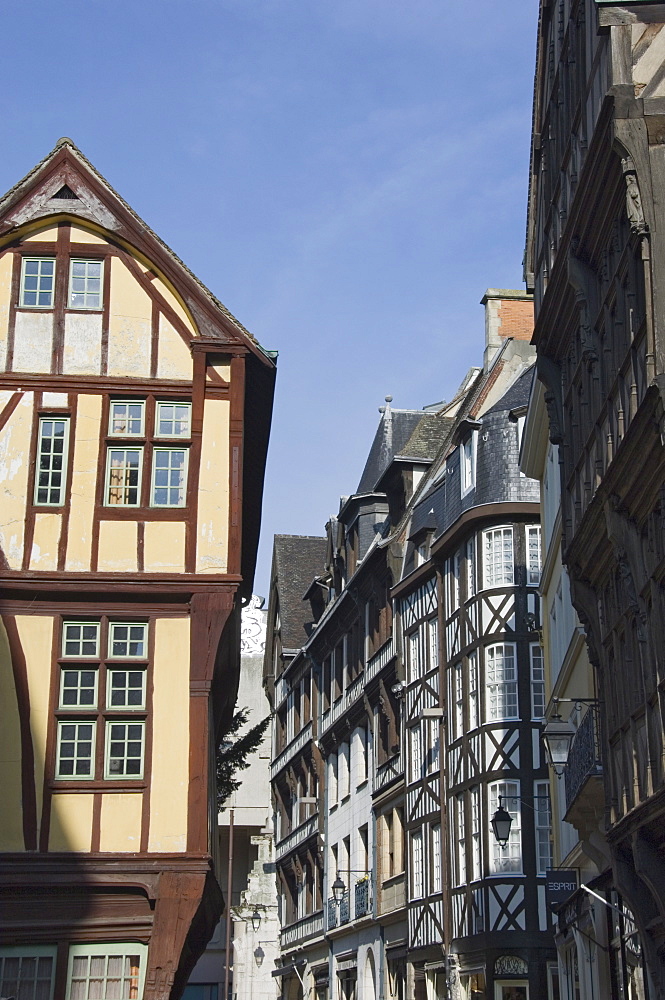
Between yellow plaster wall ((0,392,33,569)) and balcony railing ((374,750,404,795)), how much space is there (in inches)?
714

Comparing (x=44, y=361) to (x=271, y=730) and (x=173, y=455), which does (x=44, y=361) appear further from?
(x=271, y=730)

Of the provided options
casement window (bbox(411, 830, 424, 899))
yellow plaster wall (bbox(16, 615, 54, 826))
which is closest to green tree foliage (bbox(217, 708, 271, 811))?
casement window (bbox(411, 830, 424, 899))

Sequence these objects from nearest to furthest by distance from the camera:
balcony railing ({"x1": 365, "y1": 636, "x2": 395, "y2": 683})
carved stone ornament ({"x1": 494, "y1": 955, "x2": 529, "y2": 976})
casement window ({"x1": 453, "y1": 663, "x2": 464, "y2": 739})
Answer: carved stone ornament ({"x1": 494, "y1": 955, "x2": 529, "y2": 976}) → casement window ({"x1": 453, "y1": 663, "x2": 464, "y2": 739}) → balcony railing ({"x1": 365, "y1": 636, "x2": 395, "y2": 683})

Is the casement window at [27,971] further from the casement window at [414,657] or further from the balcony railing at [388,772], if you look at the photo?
the balcony railing at [388,772]

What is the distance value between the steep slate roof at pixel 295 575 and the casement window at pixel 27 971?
109ft

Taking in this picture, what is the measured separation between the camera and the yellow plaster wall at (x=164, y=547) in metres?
16.0

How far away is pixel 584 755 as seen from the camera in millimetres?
17031

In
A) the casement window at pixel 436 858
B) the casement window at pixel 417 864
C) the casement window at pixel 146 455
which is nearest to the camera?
the casement window at pixel 146 455

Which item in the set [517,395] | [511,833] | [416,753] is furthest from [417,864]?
[517,395]

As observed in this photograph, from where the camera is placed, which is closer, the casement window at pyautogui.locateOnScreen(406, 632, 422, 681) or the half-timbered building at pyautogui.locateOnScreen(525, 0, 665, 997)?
the half-timbered building at pyautogui.locateOnScreen(525, 0, 665, 997)

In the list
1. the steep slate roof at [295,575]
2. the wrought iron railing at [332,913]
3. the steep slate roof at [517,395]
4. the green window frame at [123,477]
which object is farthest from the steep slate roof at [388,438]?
the green window frame at [123,477]

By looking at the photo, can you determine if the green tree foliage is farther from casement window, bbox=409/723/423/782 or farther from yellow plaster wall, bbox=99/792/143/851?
yellow plaster wall, bbox=99/792/143/851

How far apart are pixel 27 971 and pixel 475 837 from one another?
47.3 ft

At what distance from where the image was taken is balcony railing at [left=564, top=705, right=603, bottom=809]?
16281 millimetres
